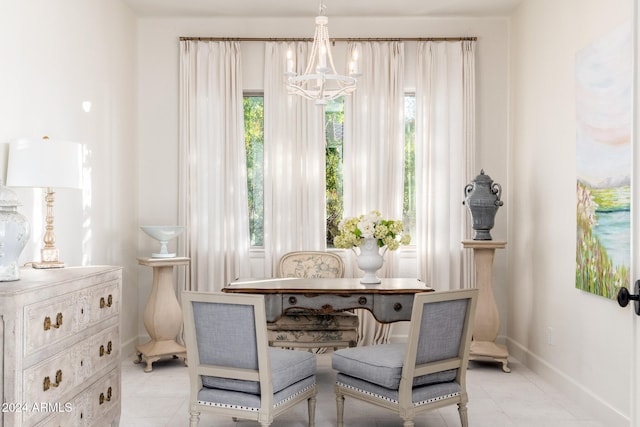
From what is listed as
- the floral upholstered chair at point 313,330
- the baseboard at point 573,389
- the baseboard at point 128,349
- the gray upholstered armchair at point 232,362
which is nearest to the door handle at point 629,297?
the gray upholstered armchair at point 232,362

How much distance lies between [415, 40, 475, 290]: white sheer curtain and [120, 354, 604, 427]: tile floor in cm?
111

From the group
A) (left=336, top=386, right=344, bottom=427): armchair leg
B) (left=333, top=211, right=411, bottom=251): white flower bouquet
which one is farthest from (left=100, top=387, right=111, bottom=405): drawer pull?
(left=333, top=211, right=411, bottom=251): white flower bouquet

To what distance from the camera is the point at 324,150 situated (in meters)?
5.55

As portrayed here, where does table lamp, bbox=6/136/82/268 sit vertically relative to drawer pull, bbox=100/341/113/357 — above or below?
above

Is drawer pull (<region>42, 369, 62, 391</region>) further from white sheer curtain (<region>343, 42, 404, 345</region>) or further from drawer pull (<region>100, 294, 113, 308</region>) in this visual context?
white sheer curtain (<region>343, 42, 404, 345</region>)

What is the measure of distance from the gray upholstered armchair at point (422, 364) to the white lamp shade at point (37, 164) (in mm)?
1831

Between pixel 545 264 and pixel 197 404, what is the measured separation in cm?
295

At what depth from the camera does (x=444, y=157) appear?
552 cm

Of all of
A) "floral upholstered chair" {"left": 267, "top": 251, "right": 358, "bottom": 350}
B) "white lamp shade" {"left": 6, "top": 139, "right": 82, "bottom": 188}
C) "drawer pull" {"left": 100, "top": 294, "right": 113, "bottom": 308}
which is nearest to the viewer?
"white lamp shade" {"left": 6, "top": 139, "right": 82, "bottom": 188}

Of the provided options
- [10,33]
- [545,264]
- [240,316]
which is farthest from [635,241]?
Result: [10,33]

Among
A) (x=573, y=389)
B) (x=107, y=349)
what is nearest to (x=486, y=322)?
(x=573, y=389)

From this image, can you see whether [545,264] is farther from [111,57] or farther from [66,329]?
[111,57]

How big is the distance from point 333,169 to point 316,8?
1.49 metres

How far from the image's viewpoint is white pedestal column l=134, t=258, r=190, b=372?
191 inches
